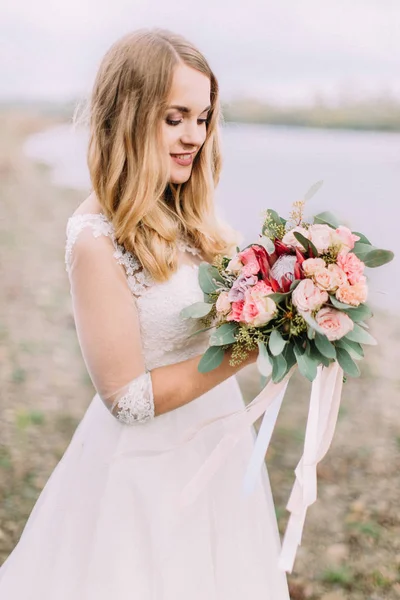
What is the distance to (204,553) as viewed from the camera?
1715 mm

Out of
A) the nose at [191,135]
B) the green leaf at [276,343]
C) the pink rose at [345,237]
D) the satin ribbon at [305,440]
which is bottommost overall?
the satin ribbon at [305,440]

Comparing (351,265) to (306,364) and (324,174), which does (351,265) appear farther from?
(324,174)

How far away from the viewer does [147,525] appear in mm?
1692

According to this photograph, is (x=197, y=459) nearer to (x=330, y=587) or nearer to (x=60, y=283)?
(x=330, y=587)

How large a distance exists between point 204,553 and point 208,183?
0.91m

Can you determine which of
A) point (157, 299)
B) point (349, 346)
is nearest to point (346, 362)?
point (349, 346)

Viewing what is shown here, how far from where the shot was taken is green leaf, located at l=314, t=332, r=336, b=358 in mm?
1444

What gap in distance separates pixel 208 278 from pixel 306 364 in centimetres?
31

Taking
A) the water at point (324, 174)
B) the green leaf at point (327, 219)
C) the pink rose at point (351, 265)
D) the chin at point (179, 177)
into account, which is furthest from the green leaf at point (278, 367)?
the water at point (324, 174)

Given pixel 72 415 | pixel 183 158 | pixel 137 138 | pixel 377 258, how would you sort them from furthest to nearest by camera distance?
pixel 72 415 → pixel 183 158 → pixel 137 138 → pixel 377 258

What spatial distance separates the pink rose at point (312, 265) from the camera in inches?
56.8

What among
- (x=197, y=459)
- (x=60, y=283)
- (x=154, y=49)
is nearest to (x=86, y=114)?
(x=154, y=49)

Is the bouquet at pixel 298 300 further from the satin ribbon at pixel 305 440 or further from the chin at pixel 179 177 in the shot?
the chin at pixel 179 177

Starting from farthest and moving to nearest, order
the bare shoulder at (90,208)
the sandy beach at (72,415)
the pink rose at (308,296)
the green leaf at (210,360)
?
the sandy beach at (72,415) → the bare shoulder at (90,208) → the green leaf at (210,360) → the pink rose at (308,296)
